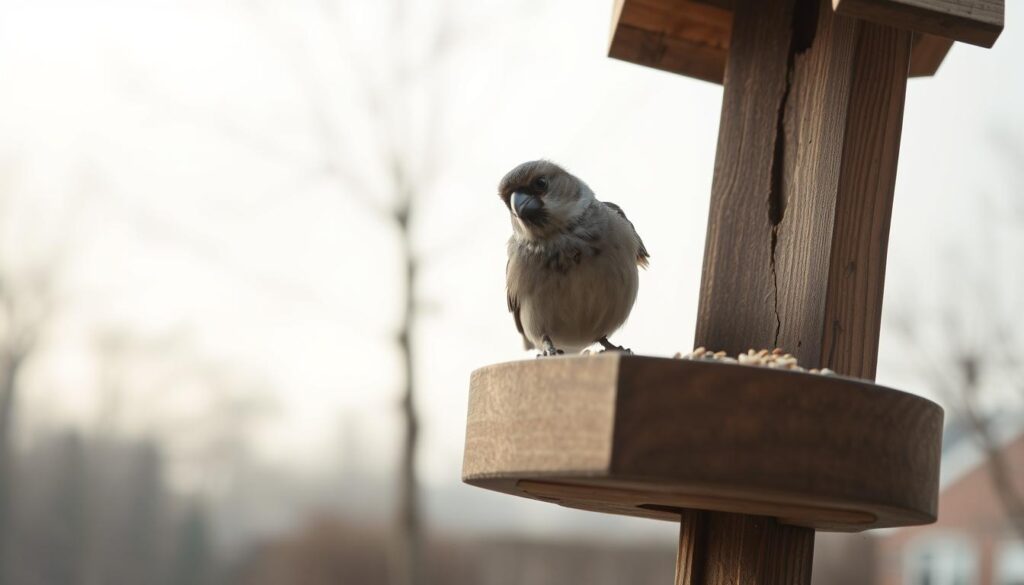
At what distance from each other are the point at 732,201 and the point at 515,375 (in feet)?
3.60

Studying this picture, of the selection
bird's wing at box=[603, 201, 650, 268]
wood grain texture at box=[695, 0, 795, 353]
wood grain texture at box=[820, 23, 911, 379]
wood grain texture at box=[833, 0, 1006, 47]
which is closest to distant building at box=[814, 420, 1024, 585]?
bird's wing at box=[603, 201, 650, 268]

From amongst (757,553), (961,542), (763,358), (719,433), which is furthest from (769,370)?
(961,542)

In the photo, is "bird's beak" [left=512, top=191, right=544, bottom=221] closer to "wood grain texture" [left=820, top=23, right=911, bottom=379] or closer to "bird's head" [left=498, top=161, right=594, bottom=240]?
"bird's head" [left=498, top=161, right=594, bottom=240]

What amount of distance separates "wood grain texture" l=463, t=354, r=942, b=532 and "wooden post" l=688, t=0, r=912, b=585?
0.44 metres

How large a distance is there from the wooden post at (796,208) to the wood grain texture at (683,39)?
1.14ft

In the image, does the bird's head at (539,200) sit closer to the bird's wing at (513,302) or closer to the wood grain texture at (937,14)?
the bird's wing at (513,302)

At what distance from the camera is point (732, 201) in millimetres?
2969

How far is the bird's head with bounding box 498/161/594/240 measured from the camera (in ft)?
11.7

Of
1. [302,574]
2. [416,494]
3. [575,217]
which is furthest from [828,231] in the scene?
[302,574]

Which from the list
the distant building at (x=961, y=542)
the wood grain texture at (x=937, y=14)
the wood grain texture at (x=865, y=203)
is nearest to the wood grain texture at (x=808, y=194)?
the wood grain texture at (x=865, y=203)

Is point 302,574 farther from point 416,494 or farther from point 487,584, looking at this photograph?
point 416,494

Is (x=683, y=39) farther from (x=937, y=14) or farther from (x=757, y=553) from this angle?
(x=757, y=553)

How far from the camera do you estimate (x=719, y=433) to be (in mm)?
1928

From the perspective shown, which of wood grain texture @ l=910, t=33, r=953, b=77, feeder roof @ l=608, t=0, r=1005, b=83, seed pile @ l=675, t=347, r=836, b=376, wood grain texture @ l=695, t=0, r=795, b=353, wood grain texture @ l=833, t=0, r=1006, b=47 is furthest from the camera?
feeder roof @ l=608, t=0, r=1005, b=83
